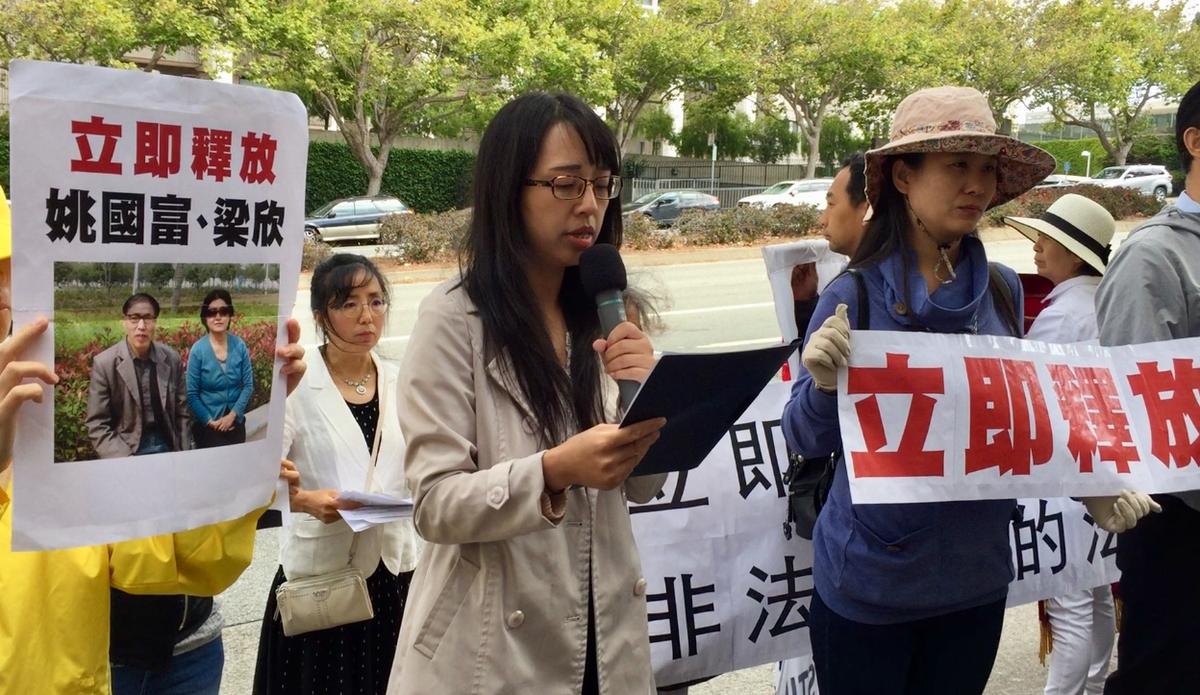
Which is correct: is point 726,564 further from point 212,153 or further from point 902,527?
point 212,153

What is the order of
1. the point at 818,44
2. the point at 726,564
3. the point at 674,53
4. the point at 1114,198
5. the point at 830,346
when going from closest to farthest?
the point at 830,346 → the point at 726,564 → the point at 1114,198 → the point at 674,53 → the point at 818,44

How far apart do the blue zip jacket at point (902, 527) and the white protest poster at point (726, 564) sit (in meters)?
0.76

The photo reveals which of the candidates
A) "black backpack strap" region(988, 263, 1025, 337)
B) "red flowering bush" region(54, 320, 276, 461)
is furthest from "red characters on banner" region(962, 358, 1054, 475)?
"red flowering bush" region(54, 320, 276, 461)

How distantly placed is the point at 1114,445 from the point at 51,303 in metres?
2.22

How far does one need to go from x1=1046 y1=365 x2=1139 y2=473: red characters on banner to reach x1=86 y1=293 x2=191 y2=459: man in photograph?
186 cm

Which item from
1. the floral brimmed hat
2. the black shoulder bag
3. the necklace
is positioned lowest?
the black shoulder bag

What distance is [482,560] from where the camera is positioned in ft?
5.47

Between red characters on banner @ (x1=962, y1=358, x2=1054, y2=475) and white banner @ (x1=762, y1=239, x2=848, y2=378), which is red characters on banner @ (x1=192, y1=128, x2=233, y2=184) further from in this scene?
white banner @ (x1=762, y1=239, x2=848, y2=378)

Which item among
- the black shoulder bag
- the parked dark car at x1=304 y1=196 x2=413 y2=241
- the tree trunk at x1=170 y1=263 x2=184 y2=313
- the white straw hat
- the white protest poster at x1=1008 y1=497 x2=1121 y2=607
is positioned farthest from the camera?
the parked dark car at x1=304 y1=196 x2=413 y2=241

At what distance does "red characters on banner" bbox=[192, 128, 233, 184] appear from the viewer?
1.62m

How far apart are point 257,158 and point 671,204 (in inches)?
1053

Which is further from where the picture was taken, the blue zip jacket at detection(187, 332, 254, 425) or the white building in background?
the white building in background

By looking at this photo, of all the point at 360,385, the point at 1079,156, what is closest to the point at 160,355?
the point at 360,385

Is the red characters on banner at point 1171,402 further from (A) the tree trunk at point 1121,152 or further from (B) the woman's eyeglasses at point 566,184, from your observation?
(A) the tree trunk at point 1121,152
